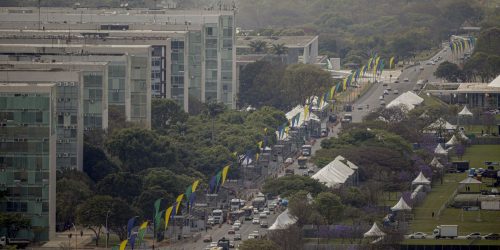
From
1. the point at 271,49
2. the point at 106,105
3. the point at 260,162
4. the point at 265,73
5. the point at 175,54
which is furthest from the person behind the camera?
the point at 271,49

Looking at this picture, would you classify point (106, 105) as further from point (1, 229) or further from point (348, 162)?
point (1, 229)

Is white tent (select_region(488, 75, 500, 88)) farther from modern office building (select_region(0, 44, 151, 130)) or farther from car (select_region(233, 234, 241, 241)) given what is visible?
car (select_region(233, 234, 241, 241))

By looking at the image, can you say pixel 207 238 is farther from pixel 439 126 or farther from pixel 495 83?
pixel 495 83

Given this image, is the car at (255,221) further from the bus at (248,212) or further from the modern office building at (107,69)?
the modern office building at (107,69)

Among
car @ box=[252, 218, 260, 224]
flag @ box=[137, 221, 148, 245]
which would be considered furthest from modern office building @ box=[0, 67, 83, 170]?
flag @ box=[137, 221, 148, 245]

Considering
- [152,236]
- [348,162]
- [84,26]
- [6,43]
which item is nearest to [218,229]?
[152,236]

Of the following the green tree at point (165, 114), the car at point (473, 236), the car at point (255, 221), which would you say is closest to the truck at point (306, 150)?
the green tree at point (165, 114)
